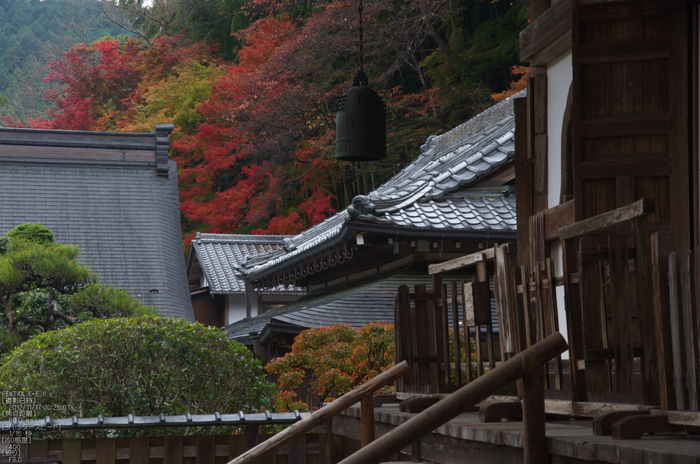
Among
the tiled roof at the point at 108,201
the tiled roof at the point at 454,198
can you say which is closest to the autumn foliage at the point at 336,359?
the tiled roof at the point at 454,198

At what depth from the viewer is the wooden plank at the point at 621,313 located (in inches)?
122

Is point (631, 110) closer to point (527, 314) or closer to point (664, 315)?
point (527, 314)

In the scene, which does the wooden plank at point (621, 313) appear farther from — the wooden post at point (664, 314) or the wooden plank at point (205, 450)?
the wooden plank at point (205, 450)

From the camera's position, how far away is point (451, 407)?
3.09m

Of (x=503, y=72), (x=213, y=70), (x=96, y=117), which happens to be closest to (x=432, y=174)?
(x=503, y=72)

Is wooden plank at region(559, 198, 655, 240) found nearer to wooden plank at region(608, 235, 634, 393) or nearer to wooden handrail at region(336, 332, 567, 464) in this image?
wooden plank at region(608, 235, 634, 393)

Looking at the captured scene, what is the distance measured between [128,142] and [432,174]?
50.3 ft

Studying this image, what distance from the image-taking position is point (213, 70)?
27.1m

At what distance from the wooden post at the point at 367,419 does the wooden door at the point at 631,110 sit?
79.0 inches

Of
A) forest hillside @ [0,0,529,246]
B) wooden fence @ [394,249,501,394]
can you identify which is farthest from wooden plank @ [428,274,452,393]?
forest hillside @ [0,0,529,246]

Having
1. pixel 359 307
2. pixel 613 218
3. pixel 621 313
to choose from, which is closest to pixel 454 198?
pixel 359 307

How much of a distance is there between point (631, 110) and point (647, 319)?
81.2 inches

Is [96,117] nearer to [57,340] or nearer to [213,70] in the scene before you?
[213,70]

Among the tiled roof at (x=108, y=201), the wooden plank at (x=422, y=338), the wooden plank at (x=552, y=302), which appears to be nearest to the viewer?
the wooden plank at (x=552, y=302)
